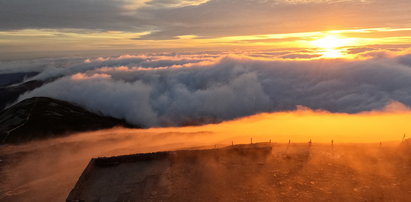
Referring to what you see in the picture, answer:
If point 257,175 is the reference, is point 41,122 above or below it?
below

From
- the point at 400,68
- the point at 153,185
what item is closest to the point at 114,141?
the point at 153,185

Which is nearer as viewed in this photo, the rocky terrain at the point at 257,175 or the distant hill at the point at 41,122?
the rocky terrain at the point at 257,175

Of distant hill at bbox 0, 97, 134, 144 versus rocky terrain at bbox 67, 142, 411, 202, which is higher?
rocky terrain at bbox 67, 142, 411, 202

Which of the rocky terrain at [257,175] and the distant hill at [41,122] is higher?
the rocky terrain at [257,175]

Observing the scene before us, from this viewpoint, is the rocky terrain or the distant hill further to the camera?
the distant hill

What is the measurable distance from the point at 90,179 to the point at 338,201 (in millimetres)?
22111

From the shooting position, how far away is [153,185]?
87.6 ft

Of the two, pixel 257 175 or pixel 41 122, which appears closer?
pixel 257 175

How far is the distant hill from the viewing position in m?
101

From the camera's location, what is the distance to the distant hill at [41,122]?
101m

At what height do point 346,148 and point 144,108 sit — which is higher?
point 346,148

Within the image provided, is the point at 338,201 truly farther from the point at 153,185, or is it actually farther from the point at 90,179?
the point at 90,179

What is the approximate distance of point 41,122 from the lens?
110625 millimetres

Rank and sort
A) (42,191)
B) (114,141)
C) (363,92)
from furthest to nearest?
(363,92) < (114,141) < (42,191)
